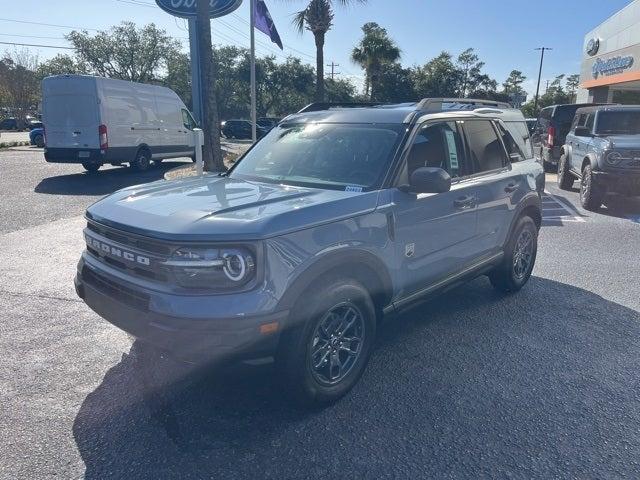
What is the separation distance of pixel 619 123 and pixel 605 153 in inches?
65.6

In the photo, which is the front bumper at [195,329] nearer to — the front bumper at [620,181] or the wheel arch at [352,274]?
the wheel arch at [352,274]

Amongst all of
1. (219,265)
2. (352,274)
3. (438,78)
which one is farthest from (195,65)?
(438,78)

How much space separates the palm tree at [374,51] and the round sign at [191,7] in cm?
2263

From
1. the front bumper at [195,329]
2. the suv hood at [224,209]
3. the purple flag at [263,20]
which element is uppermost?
the purple flag at [263,20]

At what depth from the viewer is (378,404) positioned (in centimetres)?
324

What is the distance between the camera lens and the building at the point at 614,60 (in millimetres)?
26766

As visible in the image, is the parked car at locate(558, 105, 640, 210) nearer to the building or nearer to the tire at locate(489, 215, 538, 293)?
the tire at locate(489, 215, 538, 293)

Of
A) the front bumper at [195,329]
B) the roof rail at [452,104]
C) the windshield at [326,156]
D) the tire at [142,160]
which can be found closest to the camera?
the front bumper at [195,329]

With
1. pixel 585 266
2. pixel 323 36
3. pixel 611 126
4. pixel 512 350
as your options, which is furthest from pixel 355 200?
pixel 323 36

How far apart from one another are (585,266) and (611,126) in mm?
5438

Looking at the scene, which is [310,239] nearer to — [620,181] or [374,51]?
[620,181]

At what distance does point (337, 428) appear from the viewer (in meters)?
2.99

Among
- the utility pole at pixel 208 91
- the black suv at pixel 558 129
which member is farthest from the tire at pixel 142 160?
the black suv at pixel 558 129

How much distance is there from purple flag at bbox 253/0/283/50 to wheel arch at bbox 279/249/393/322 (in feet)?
45.9
